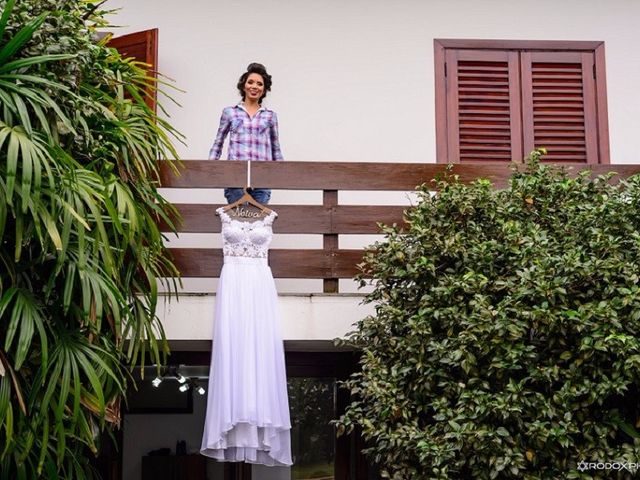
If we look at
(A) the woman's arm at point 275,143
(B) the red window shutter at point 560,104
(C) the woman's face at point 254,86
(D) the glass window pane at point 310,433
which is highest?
(B) the red window shutter at point 560,104

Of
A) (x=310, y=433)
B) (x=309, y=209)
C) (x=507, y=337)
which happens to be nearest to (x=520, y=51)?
(x=309, y=209)

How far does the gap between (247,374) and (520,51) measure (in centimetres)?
A: 350

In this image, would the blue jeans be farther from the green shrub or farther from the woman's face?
the green shrub

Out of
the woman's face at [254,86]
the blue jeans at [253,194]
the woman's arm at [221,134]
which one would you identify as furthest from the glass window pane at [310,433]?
the woman's face at [254,86]

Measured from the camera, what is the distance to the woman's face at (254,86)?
680 cm

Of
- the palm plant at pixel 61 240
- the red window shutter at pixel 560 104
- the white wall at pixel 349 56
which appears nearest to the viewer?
the palm plant at pixel 61 240

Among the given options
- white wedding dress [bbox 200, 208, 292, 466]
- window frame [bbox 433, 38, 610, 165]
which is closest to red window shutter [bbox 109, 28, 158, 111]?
white wedding dress [bbox 200, 208, 292, 466]

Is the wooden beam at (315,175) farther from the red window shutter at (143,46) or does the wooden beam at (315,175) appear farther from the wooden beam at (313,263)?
the red window shutter at (143,46)

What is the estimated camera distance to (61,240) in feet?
15.4

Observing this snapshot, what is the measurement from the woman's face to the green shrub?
153 cm

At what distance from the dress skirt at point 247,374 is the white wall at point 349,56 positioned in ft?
6.08

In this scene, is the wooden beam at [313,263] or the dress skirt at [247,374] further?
the wooden beam at [313,263]

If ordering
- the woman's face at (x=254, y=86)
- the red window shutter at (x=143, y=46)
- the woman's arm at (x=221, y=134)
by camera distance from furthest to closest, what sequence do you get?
1. the red window shutter at (x=143, y=46)
2. the woman's face at (x=254, y=86)
3. the woman's arm at (x=221, y=134)

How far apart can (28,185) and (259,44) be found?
11.9 ft
